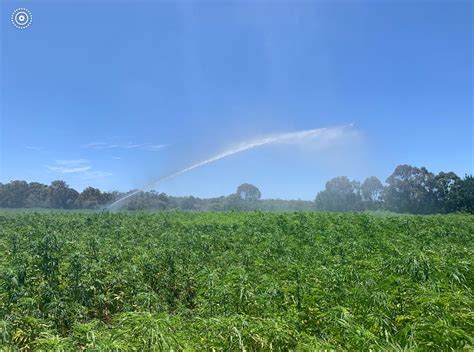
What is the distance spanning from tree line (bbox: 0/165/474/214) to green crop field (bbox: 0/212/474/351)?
54.2 meters

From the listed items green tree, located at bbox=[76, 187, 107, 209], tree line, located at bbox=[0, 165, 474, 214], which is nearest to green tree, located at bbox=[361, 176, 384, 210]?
tree line, located at bbox=[0, 165, 474, 214]

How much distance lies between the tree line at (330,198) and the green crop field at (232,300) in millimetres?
54207

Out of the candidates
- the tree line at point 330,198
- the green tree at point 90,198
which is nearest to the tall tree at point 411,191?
the tree line at point 330,198

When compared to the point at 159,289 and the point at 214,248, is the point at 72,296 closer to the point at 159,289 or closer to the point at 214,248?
the point at 159,289

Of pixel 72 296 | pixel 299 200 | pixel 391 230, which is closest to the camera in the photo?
pixel 72 296

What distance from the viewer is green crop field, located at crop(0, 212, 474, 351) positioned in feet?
12.7

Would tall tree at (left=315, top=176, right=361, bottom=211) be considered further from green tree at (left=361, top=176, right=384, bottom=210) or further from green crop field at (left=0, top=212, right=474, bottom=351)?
green crop field at (left=0, top=212, right=474, bottom=351)

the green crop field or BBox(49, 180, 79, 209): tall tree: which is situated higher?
BBox(49, 180, 79, 209): tall tree

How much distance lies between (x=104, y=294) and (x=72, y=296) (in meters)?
0.71

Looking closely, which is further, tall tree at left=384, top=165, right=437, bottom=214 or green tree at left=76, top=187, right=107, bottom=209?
green tree at left=76, top=187, right=107, bottom=209

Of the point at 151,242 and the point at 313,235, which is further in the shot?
the point at 313,235

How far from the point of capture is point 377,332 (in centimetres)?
431

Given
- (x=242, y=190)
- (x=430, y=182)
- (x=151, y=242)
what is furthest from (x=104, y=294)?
(x=242, y=190)

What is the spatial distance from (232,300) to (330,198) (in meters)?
77.0
